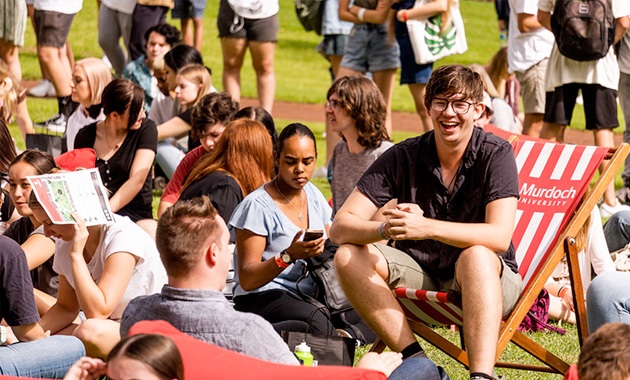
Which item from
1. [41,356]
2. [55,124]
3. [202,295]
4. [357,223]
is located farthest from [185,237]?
[55,124]

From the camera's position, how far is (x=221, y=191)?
6219mm

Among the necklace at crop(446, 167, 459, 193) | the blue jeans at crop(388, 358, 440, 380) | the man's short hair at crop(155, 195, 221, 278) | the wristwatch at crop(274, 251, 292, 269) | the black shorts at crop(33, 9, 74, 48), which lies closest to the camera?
the man's short hair at crop(155, 195, 221, 278)

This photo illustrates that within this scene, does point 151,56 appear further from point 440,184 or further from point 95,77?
point 440,184

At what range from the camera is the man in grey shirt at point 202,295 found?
374 cm

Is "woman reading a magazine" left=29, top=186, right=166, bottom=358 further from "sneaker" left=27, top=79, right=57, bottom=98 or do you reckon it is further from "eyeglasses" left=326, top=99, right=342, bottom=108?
"sneaker" left=27, top=79, right=57, bottom=98

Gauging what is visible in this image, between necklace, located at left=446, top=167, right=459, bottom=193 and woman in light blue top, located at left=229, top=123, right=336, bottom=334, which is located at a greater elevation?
necklace, located at left=446, top=167, right=459, bottom=193

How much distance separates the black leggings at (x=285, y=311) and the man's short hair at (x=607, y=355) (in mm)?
2232

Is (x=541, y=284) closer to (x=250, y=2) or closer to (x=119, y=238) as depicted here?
(x=119, y=238)

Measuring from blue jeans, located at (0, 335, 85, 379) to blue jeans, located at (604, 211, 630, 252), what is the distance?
323 centimetres

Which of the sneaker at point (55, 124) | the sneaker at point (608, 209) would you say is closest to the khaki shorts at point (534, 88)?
the sneaker at point (608, 209)

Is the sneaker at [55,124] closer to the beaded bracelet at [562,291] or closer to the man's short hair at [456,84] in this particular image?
the beaded bracelet at [562,291]

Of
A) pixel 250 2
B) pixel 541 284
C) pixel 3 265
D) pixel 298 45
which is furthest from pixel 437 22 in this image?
pixel 298 45

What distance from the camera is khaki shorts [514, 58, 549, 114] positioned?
31.7 feet

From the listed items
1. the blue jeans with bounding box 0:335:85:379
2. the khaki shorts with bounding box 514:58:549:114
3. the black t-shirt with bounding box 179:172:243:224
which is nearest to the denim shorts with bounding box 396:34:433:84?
the khaki shorts with bounding box 514:58:549:114
